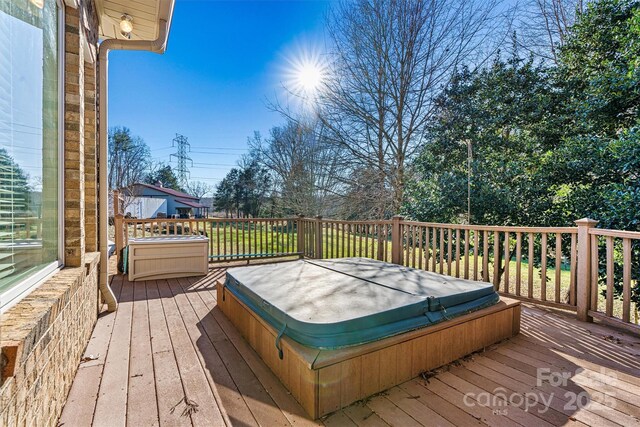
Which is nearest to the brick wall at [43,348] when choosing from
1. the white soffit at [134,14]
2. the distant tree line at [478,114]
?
the white soffit at [134,14]

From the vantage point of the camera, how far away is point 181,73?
10438 millimetres

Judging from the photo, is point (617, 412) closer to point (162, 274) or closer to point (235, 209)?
point (162, 274)

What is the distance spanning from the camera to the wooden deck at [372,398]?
1540 millimetres

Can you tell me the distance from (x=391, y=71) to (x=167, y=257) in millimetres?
6502

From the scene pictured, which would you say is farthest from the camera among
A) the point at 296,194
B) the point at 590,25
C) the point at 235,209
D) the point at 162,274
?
the point at 235,209

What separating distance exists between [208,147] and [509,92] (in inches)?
894

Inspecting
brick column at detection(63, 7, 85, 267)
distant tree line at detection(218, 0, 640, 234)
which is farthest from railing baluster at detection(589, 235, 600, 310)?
brick column at detection(63, 7, 85, 267)

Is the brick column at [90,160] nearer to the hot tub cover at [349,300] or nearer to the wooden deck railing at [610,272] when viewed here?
the hot tub cover at [349,300]

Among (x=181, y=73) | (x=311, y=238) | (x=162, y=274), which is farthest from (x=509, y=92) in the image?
(x=181, y=73)

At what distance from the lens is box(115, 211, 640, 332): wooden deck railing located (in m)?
2.74

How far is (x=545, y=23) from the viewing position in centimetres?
726

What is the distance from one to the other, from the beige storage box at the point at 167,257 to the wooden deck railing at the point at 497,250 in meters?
0.60

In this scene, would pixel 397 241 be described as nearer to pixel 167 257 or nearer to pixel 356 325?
pixel 356 325

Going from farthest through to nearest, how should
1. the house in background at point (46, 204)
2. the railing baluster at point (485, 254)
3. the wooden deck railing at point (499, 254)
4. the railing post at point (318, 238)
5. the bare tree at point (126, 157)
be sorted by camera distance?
the bare tree at point (126, 157), the railing post at point (318, 238), the railing baluster at point (485, 254), the wooden deck railing at point (499, 254), the house in background at point (46, 204)
